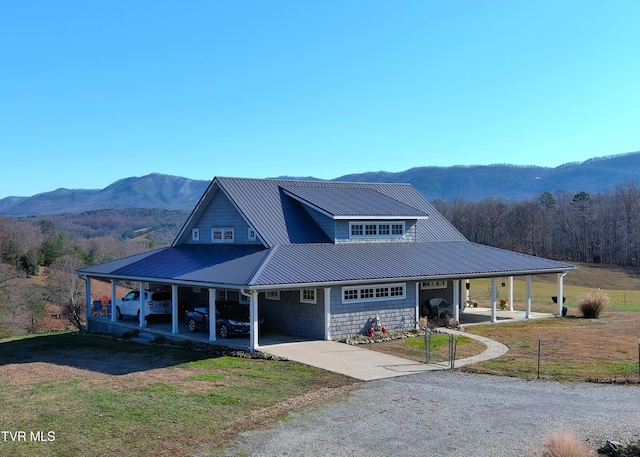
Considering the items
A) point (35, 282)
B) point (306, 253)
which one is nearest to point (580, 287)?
point (306, 253)

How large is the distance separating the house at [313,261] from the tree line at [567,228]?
71.8m

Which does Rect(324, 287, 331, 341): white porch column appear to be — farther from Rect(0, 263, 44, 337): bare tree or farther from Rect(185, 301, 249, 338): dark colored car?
Rect(0, 263, 44, 337): bare tree

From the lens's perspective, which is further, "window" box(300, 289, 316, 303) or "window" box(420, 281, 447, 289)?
"window" box(420, 281, 447, 289)

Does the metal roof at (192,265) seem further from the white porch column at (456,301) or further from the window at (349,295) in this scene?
the white porch column at (456,301)

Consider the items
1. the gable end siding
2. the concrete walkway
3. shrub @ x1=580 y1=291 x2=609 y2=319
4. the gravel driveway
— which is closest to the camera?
the gravel driveway

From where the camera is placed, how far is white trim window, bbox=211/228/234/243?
95.2ft

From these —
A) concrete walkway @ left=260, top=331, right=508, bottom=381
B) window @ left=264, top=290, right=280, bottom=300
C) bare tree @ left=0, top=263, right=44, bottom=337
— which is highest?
window @ left=264, top=290, right=280, bottom=300

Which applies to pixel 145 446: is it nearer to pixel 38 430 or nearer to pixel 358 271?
pixel 38 430

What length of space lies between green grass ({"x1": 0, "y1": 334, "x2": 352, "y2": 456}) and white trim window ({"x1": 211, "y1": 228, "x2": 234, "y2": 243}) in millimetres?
7927

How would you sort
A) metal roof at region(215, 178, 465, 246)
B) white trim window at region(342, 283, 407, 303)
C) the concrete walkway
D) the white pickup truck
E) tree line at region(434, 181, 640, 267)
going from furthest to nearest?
tree line at region(434, 181, 640, 267), the white pickup truck, metal roof at region(215, 178, 465, 246), white trim window at region(342, 283, 407, 303), the concrete walkway

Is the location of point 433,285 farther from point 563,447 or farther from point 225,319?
point 563,447

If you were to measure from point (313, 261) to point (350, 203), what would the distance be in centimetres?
638

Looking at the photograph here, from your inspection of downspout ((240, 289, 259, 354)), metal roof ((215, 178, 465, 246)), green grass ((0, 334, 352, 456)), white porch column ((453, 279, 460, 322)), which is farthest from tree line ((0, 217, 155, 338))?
white porch column ((453, 279, 460, 322))

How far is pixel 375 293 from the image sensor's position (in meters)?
24.5
